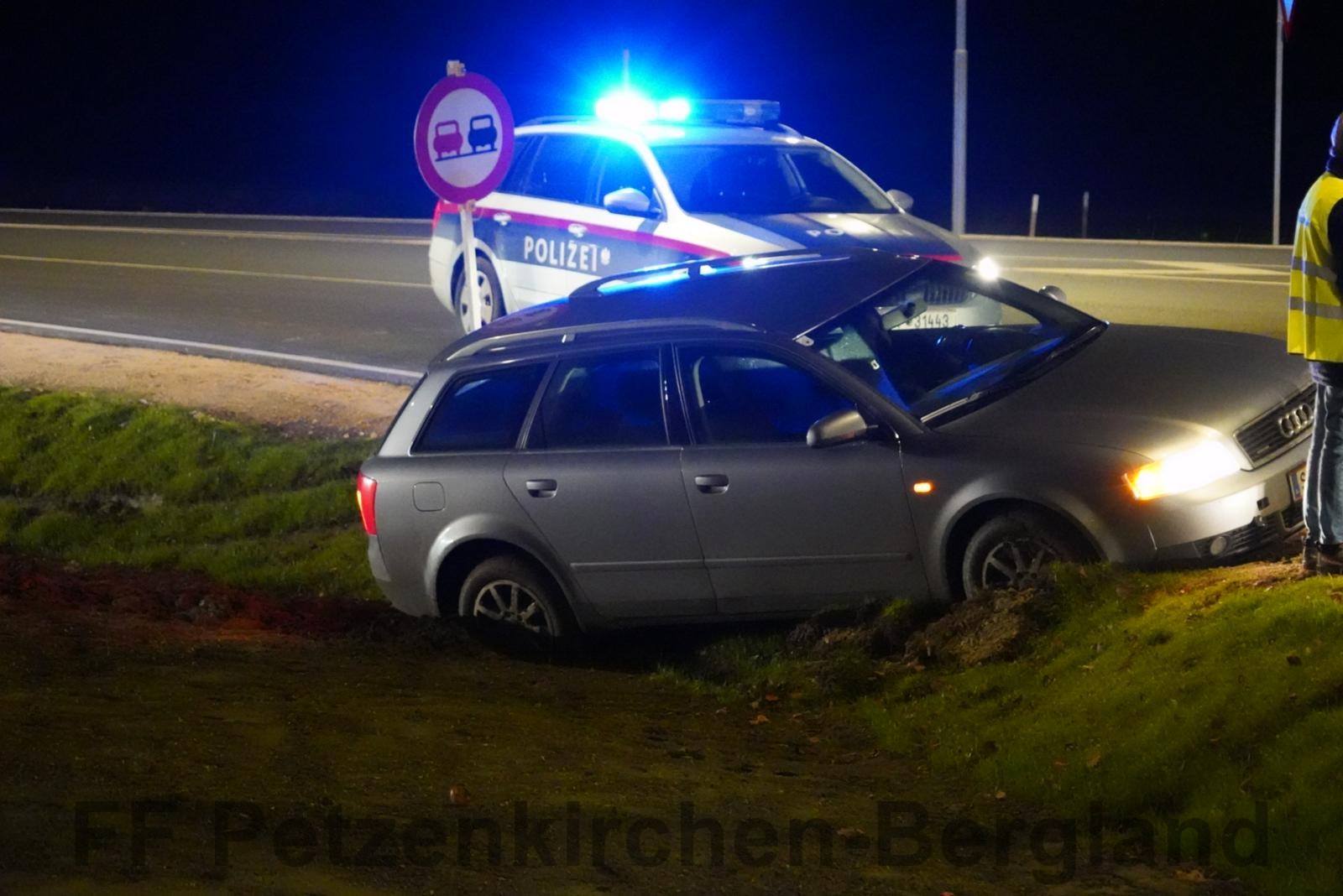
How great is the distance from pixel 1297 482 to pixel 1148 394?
0.65 meters

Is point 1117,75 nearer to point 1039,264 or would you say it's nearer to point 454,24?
point 454,24

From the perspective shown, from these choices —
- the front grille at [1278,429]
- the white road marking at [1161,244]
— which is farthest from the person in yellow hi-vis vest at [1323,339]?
the white road marking at [1161,244]

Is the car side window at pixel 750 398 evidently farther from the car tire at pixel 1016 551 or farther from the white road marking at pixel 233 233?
the white road marking at pixel 233 233

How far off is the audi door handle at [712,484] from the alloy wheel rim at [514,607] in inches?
38.8

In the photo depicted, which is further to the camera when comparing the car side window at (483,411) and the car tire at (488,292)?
the car tire at (488,292)

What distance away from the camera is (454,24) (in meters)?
57.8

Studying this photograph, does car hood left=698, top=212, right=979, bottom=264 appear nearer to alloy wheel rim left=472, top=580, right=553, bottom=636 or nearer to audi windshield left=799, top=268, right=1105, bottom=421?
audi windshield left=799, top=268, right=1105, bottom=421

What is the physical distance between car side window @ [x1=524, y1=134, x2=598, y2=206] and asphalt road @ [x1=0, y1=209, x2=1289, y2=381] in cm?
187

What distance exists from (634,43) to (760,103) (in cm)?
4359

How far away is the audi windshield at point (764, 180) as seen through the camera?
1249cm

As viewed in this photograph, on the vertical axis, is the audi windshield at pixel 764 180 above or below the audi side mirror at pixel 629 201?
above

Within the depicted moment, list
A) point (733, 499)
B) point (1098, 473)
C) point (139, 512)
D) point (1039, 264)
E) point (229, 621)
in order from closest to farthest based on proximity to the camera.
Result: point (1098, 473), point (733, 499), point (229, 621), point (139, 512), point (1039, 264)

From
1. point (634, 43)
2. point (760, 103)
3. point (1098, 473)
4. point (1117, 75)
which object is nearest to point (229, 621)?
point (1098, 473)

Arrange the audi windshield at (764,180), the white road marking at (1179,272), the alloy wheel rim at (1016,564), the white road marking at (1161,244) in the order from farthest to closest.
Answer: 1. the white road marking at (1161,244)
2. the white road marking at (1179,272)
3. the audi windshield at (764,180)
4. the alloy wheel rim at (1016,564)
